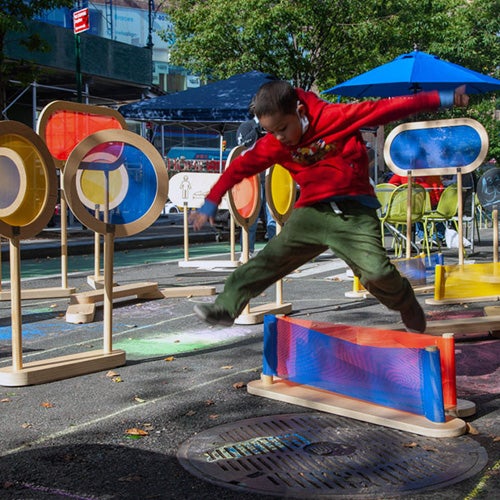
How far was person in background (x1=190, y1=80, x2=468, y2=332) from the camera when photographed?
14.2ft

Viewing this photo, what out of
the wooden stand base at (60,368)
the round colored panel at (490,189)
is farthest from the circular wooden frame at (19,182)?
the round colored panel at (490,189)

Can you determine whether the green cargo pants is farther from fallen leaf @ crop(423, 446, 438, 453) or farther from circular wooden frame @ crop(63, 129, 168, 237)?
circular wooden frame @ crop(63, 129, 168, 237)

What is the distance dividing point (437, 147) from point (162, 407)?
194 inches

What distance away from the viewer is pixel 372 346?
14.6 ft

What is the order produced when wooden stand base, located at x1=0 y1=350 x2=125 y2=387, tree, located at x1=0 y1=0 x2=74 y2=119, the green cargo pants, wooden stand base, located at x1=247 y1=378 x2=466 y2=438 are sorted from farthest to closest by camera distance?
tree, located at x1=0 y1=0 x2=74 y2=119 → wooden stand base, located at x1=0 y1=350 x2=125 y2=387 → the green cargo pants → wooden stand base, located at x1=247 y1=378 x2=466 y2=438

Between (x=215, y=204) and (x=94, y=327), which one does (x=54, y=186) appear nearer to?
(x=215, y=204)

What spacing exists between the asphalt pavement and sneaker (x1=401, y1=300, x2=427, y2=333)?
18.8 inches

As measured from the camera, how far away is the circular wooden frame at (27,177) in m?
5.42

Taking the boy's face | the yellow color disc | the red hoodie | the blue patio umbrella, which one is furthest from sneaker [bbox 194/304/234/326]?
the blue patio umbrella

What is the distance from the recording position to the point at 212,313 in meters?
4.71

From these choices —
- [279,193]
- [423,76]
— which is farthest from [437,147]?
[423,76]

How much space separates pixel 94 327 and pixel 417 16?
27830 mm

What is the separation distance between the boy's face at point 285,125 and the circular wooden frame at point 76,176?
172 cm

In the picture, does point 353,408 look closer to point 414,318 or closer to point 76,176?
point 414,318
